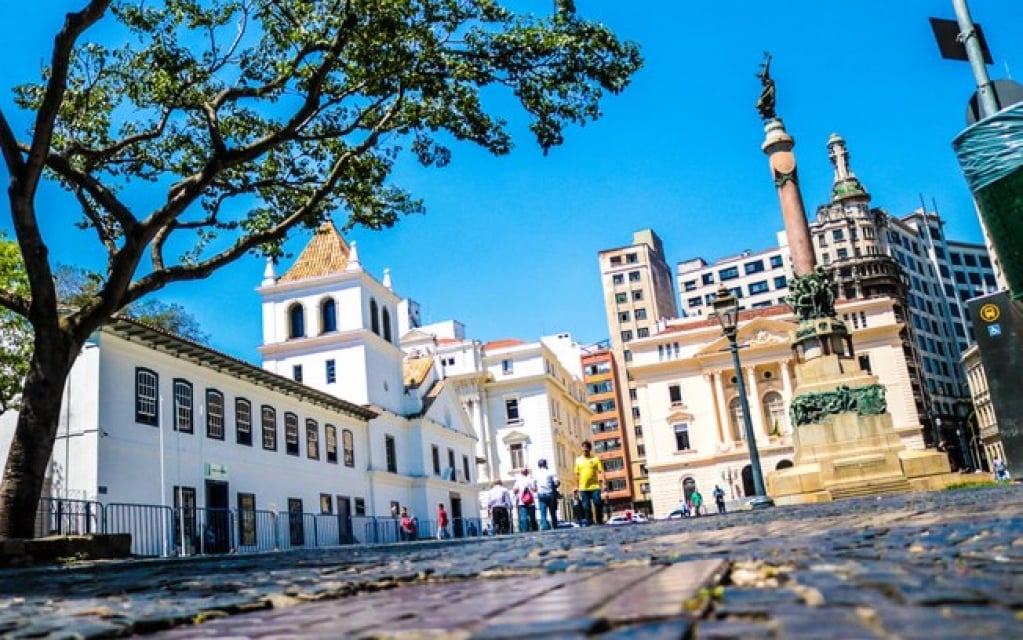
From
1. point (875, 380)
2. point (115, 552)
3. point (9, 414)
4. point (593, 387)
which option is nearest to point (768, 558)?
point (115, 552)

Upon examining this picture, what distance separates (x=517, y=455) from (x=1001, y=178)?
231 feet

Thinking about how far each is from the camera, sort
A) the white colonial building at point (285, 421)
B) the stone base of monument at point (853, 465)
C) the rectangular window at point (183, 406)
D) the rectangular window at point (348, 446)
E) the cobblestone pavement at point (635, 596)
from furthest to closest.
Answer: the rectangular window at point (348, 446) → the rectangular window at point (183, 406) → the white colonial building at point (285, 421) → the stone base of monument at point (853, 465) → the cobblestone pavement at point (635, 596)

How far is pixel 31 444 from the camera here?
40.7ft

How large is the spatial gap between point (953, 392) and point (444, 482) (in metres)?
72.1

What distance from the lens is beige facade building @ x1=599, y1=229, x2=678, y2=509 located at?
10231cm

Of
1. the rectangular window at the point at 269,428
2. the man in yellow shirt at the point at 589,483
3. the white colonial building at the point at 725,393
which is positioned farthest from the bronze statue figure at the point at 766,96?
the white colonial building at the point at 725,393

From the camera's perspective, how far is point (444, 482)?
49875 mm

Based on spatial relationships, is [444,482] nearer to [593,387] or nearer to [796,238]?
[796,238]

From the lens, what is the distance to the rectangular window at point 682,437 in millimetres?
71750

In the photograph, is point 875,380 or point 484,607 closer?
point 484,607

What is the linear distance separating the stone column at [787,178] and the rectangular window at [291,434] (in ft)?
71.7

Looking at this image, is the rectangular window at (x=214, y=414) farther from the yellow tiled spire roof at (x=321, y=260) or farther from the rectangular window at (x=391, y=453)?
the yellow tiled spire roof at (x=321, y=260)

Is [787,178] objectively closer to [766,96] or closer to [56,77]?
[766,96]

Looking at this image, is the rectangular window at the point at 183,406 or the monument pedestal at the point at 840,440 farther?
the rectangular window at the point at 183,406
